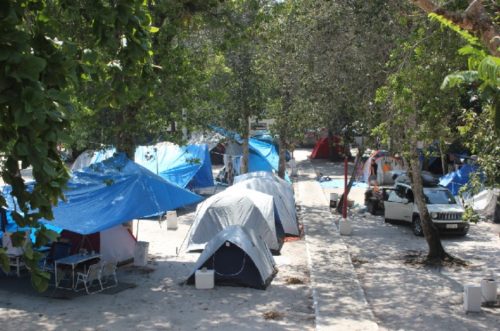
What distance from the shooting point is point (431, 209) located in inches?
748

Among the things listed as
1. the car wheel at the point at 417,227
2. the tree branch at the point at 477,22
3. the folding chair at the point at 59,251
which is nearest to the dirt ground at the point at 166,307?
the folding chair at the point at 59,251

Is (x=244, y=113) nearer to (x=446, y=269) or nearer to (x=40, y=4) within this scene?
(x=446, y=269)

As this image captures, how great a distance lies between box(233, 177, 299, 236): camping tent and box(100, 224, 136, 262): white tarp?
471 centimetres

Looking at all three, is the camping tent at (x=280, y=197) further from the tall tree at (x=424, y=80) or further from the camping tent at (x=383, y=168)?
the camping tent at (x=383, y=168)

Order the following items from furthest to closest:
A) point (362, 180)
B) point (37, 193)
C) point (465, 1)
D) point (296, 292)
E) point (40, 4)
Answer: point (362, 180)
point (296, 292)
point (465, 1)
point (40, 4)
point (37, 193)

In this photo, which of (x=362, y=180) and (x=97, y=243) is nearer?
(x=97, y=243)

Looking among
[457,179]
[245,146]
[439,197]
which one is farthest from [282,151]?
[439,197]

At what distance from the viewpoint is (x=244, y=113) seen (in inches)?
969

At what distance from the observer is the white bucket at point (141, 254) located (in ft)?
49.1

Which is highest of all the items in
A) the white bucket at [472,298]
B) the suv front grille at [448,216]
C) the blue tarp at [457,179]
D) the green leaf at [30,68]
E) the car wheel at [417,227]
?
the green leaf at [30,68]

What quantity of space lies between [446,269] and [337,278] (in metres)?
2.85

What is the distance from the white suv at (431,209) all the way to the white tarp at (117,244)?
29.7 ft

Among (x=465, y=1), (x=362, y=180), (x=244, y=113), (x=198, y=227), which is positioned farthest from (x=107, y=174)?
(x=362, y=180)

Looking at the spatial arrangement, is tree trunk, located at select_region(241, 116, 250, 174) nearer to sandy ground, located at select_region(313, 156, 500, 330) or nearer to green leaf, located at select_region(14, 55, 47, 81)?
sandy ground, located at select_region(313, 156, 500, 330)
